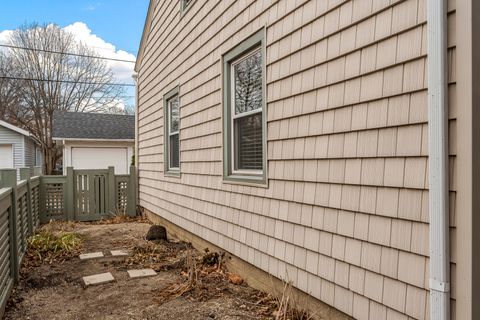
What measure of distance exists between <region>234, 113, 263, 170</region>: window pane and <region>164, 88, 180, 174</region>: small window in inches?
93.2

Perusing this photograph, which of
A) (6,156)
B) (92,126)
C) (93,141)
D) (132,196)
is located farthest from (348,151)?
(6,156)

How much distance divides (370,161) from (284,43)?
140 cm

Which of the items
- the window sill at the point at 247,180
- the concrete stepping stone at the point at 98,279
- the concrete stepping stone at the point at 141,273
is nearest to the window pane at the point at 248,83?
the window sill at the point at 247,180

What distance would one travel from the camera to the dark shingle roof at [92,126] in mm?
14828

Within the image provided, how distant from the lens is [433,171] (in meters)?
1.94

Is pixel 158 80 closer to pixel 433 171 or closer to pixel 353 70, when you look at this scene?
pixel 353 70

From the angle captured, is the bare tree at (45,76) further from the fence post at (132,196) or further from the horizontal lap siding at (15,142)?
the fence post at (132,196)

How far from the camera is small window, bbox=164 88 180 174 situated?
672 cm

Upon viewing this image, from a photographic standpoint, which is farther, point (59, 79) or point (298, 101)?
point (59, 79)

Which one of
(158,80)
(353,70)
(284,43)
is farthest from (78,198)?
(353,70)

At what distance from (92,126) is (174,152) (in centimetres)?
1005

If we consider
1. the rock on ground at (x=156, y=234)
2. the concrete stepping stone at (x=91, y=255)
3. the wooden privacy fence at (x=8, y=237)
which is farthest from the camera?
the rock on ground at (x=156, y=234)

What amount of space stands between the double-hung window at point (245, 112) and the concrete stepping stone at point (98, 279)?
169 cm

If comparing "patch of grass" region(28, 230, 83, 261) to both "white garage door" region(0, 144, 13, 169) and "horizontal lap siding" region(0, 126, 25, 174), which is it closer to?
"horizontal lap siding" region(0, 126, 25, 174)
